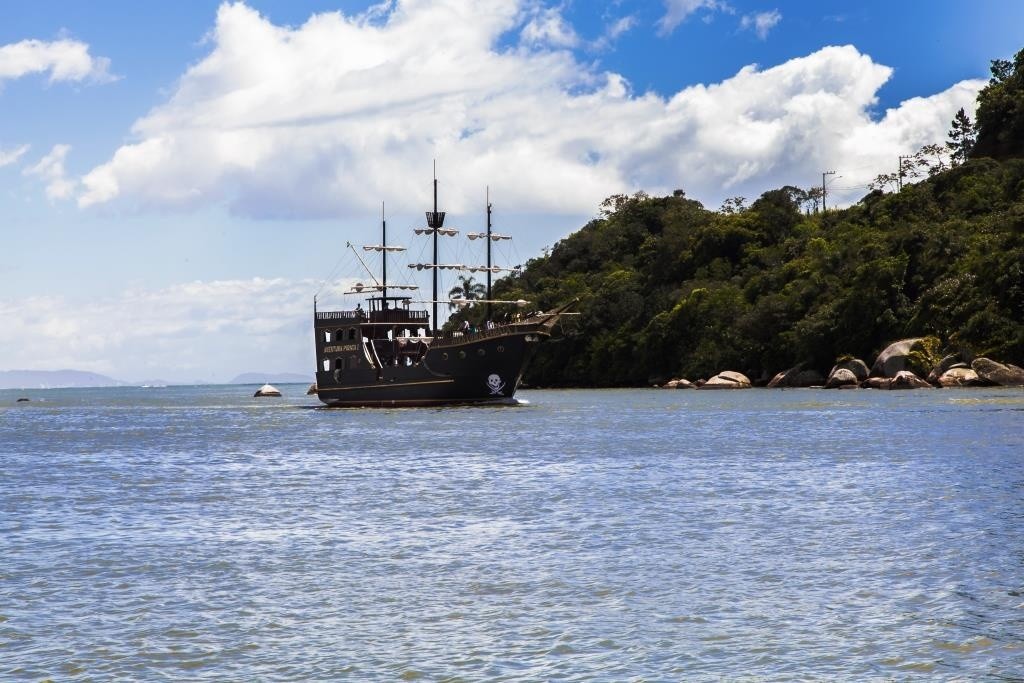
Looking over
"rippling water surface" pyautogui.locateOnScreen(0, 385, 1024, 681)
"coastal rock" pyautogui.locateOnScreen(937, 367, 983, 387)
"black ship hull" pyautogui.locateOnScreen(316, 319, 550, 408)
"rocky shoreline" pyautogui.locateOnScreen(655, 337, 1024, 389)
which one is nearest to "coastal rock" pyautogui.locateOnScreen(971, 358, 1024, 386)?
"rocky shoreline" pyautogui.locateOnScreen(655, 337, 1024, 389)

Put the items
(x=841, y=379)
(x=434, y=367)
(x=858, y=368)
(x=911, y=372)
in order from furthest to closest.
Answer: (x=841, y=379) → (x=858, y=368) → (x=911, y=372) → (x=434, y=367)

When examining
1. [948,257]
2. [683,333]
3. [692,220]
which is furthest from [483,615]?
[692,220]

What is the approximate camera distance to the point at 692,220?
15438 cm

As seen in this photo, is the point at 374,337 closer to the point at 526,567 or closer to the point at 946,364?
the point at 946,364

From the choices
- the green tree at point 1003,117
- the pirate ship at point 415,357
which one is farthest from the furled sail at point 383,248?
the green tree at point 1003,117

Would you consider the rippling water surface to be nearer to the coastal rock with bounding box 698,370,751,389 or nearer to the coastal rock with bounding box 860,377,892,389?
the coastal rock with bounding box 860,377,892,389

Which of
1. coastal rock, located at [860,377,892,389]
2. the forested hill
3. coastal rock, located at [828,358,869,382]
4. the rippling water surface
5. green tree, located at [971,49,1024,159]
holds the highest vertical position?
green tree, located at [971,49,1024,159]

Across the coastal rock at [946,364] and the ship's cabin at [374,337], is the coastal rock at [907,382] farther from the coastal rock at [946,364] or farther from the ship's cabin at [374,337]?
the ship's cabin at [374,337]

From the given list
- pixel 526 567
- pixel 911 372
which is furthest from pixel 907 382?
pixel 526 567

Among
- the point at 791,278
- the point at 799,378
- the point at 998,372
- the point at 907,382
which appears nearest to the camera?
the point at 998,372

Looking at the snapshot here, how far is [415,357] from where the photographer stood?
3039 inches

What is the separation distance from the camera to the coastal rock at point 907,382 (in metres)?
88.4

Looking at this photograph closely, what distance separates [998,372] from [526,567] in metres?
73.3

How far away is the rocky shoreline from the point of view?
272 feet
